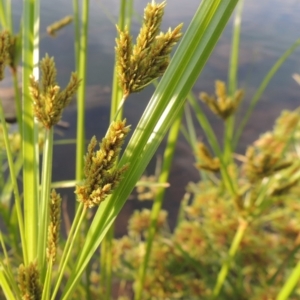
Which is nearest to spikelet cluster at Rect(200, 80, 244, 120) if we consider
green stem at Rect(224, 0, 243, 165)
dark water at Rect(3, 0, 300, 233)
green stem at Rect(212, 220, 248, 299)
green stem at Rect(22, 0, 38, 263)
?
green stem at Rect(224, 0, 243, 165)

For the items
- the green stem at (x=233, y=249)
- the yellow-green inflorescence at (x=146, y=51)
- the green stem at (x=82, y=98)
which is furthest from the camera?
the green stem at (x=233, y=249)

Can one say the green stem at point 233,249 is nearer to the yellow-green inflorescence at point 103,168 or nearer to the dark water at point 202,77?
the yellow-green inflorescence at point 103,168

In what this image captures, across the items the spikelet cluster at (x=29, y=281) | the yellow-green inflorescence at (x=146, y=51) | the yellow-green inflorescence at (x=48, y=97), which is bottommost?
the spikelet cluster at (x=29, y=281)

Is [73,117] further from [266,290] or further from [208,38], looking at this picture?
[208,38]

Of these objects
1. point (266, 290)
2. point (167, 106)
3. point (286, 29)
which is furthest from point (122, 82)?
point (286, 29)

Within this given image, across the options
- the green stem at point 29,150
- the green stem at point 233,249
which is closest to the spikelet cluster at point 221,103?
the green stem at point 233,249

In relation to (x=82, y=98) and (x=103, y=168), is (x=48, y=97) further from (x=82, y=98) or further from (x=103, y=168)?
(x=82, y=98)

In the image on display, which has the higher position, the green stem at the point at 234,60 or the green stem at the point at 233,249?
the green stem at the point at 234,60
